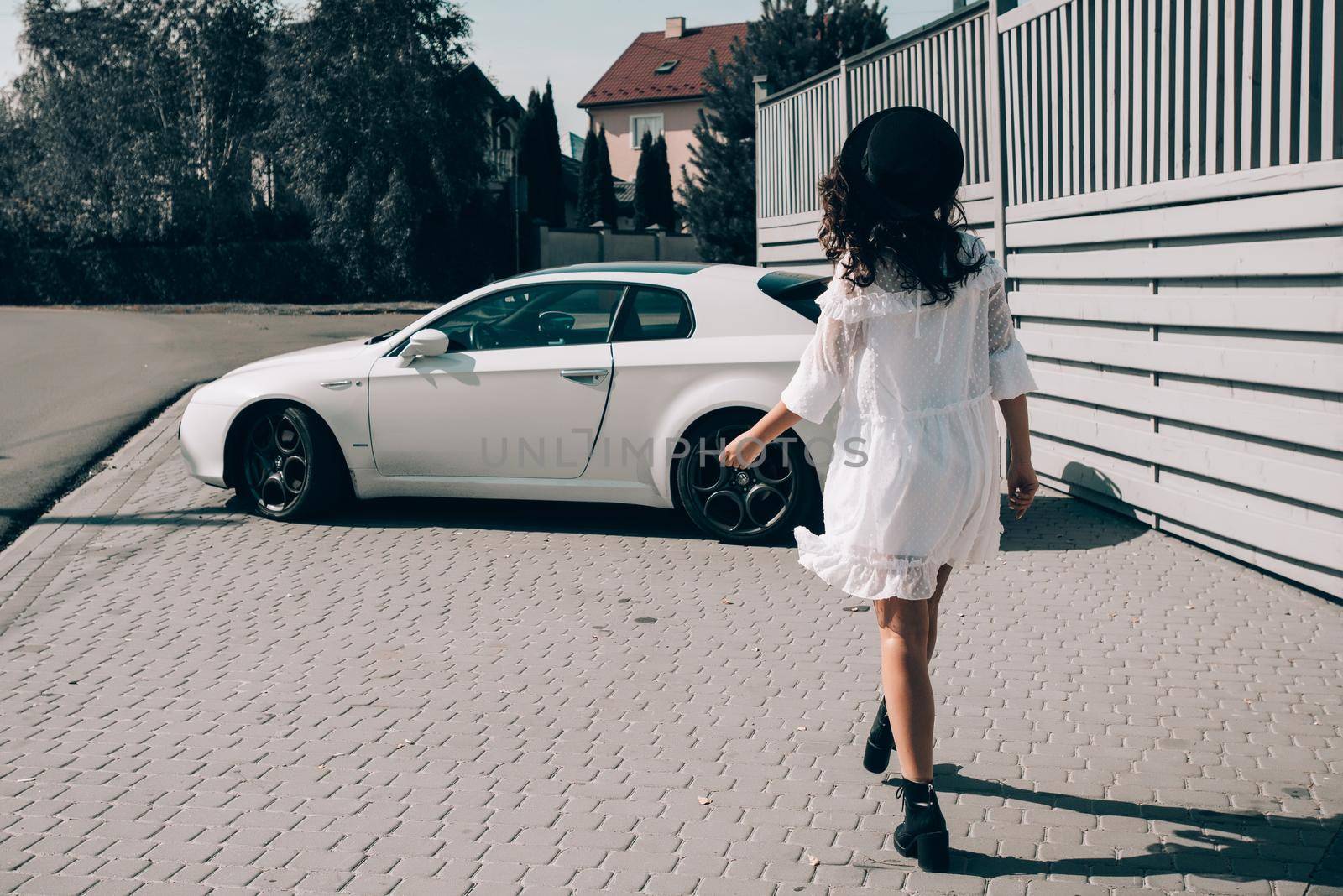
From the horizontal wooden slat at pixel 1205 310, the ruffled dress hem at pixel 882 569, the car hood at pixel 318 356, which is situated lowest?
the ruffled dress hem at pixel 882 569

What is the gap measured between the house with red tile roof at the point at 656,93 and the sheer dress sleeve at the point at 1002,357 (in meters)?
68.0

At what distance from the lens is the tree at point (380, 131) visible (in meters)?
36.6

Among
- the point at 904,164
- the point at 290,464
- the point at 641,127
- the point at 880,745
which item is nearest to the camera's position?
the point at 904,164

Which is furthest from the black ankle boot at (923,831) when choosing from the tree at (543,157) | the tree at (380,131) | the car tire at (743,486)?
the tree at (543,157)

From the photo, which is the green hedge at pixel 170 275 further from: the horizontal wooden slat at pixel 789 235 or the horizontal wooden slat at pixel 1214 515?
the horizontal wooden slat at pixel 1214 515

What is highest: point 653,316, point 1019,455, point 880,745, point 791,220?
point 791,220

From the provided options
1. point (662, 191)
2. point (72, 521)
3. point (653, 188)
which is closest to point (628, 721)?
point (72, 521)

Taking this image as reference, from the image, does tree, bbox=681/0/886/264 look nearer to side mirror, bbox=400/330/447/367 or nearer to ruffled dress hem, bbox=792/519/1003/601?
side mirror, bbox=400/330/447/367

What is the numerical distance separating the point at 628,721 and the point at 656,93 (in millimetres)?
70342

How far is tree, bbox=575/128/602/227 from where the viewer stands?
63.6 m

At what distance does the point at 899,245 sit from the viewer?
342cm

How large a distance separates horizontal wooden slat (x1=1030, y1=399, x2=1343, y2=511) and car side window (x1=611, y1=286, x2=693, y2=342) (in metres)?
2.52

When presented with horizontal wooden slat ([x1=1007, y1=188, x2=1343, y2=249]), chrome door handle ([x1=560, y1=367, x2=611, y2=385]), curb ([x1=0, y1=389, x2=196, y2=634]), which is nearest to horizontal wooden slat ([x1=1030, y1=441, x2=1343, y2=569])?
horizontal wooden slat ([x1=1007, y1=188, x2=1343, y2=249])

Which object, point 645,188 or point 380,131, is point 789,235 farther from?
point 645,188
